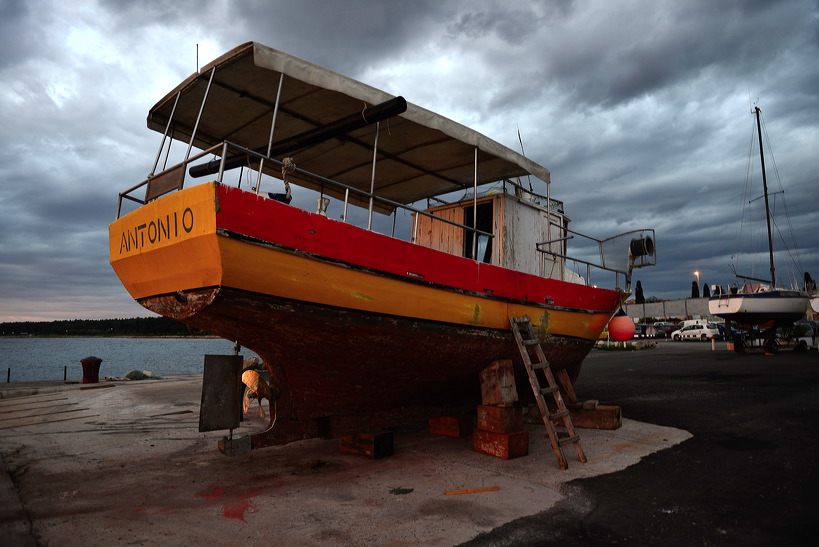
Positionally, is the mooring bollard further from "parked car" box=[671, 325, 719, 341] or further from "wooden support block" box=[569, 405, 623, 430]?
"parked car" box=[671, 325, 719, 341]

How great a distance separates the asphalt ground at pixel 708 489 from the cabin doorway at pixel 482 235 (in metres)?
3.40

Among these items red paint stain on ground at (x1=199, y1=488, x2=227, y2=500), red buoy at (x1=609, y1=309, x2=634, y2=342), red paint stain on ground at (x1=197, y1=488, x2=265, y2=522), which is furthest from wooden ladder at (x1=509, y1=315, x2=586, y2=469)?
red paint stain on ground at (x1=199, y1=488, x2=227, y2=500)

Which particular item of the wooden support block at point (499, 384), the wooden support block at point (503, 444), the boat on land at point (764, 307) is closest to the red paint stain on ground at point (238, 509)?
the wooden support block at point (503, 444)

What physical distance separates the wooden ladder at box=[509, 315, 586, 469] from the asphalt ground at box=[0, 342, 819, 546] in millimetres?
207

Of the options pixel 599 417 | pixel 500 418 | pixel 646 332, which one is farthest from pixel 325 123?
pixel 646 332

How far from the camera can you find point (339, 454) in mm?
5188

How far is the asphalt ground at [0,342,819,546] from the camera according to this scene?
296 cm

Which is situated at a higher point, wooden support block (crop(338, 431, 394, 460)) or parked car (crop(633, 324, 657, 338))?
parked car (crop(633, 324, 657, 338))

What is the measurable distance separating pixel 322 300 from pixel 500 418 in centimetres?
254

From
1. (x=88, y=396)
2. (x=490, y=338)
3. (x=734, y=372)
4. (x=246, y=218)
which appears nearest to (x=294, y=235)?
(x=246, y=218)

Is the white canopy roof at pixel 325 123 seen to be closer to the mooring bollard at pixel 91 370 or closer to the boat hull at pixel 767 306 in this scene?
the mooring bollard at pixel 91 370

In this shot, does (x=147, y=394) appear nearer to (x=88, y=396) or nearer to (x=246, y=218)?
(x=88, y=396)

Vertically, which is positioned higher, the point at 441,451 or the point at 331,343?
the point at 331,343

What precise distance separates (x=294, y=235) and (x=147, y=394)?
29.4 ft
